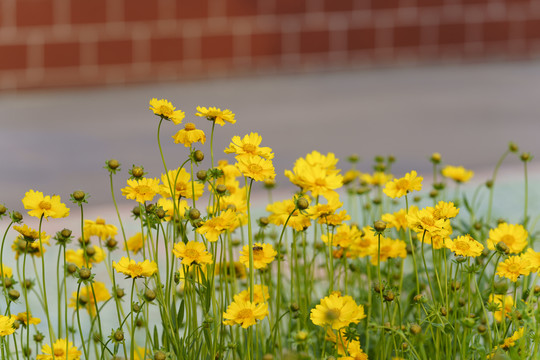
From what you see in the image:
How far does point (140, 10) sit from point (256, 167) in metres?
3.44

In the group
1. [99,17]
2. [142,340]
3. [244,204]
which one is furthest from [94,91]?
[244,204]

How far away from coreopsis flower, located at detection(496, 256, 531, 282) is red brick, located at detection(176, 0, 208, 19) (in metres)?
3.46

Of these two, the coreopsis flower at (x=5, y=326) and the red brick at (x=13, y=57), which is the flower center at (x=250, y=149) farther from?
the red brick at (x=13, y=57)

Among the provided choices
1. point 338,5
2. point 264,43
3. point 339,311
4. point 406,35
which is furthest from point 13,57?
point 339,311

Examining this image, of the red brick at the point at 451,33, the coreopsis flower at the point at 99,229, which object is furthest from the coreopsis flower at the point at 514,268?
the red brick at the point at 451,33

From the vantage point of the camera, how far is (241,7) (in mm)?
4453

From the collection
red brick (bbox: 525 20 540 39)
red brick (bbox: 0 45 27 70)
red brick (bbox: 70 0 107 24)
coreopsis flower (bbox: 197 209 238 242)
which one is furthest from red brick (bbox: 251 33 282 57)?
coreopsis flower (bbox: 197 209 238 242)

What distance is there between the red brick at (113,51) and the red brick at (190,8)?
29 centimetres

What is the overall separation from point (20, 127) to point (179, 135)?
2823 mm

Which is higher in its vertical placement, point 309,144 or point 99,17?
point 99,17

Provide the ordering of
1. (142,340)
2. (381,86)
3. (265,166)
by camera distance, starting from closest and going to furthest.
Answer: (265,166) → (142,340) → (381,86)

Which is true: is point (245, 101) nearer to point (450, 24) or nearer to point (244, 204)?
point (450, 24)

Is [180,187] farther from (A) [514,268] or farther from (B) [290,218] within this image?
(A) [514,268]

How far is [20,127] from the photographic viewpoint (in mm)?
3809
